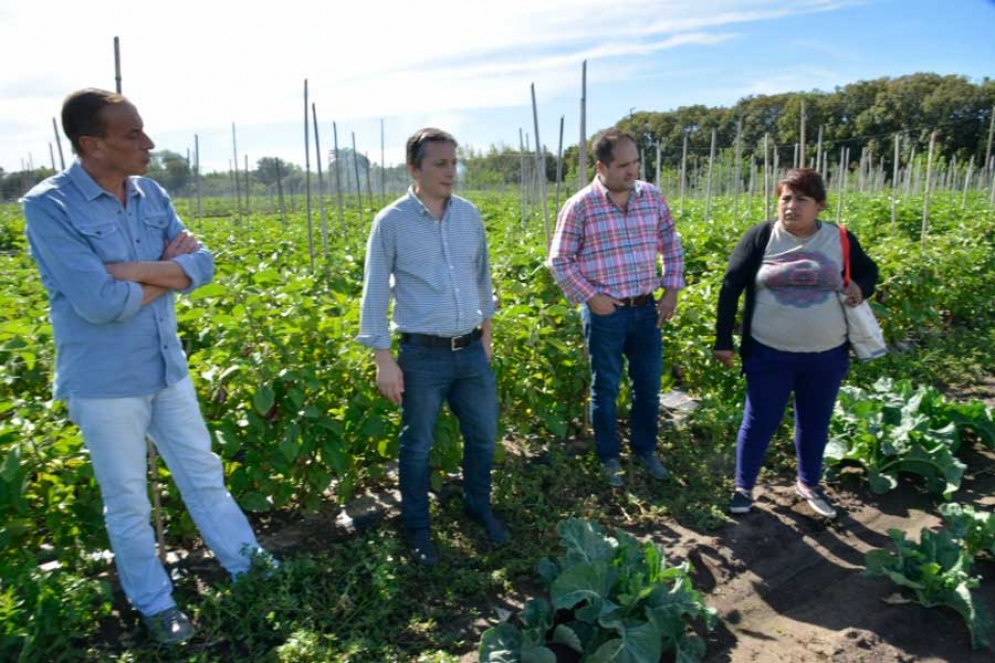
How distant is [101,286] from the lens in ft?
7.05

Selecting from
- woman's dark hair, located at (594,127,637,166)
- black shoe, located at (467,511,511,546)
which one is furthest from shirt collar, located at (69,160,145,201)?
woman's dark hair, located at (594,127,637,166)

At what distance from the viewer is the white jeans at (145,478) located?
7.59 ft

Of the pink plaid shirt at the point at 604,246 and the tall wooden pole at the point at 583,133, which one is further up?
the tall wooden pole at the point at 583,133

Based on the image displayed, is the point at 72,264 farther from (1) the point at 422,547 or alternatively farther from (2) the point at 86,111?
(1) the point at 422,547

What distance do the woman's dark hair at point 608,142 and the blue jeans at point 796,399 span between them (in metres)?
1.11

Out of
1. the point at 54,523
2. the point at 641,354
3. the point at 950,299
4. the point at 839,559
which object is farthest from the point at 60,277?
the point at 950,299

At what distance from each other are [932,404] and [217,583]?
3.76 metres

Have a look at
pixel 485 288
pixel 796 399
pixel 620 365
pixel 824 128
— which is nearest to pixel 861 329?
pixel 796 399

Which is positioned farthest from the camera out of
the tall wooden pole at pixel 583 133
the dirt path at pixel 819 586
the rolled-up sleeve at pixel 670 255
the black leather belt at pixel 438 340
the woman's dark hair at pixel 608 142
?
the tall wooden pole at pixel 583 133

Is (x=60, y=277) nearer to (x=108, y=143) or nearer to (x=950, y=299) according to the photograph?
(x=108, y=143)

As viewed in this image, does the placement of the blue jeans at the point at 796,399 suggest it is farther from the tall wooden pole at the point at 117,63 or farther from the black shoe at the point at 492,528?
the tall wooden pole at the point at 117,63

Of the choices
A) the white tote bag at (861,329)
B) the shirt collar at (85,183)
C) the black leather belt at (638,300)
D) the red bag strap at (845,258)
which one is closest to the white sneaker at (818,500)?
the white tote bag at (861,329)

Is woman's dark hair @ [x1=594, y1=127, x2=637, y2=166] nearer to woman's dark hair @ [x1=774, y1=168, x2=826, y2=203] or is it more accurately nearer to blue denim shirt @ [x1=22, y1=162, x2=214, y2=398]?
woman's dark hair @ [x1=774, y1=168, x2=826, y2=203]

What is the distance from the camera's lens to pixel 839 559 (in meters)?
3.10
